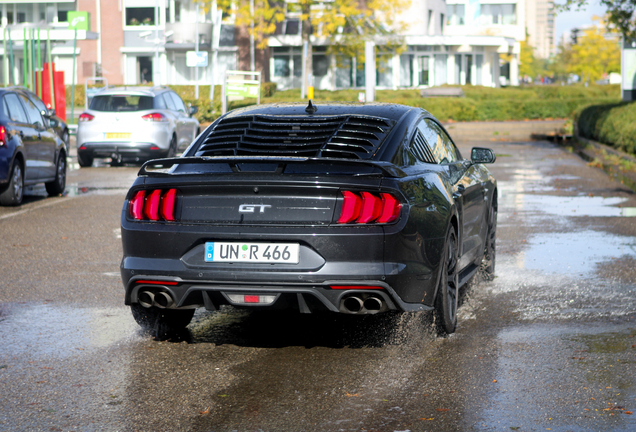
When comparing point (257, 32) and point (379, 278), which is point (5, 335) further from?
point (257, 32)

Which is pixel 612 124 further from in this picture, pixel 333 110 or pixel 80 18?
pixel 80 18

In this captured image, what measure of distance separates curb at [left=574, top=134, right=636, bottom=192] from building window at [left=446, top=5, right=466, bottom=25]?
208 ft

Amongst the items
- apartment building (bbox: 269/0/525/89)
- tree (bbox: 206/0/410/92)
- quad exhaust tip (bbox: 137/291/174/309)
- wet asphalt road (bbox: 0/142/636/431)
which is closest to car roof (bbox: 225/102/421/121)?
→ wet asphalt road (bbox: 0/142/636/431)

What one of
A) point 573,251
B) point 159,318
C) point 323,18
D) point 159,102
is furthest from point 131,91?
point 323,18

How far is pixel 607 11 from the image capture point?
23.8 m

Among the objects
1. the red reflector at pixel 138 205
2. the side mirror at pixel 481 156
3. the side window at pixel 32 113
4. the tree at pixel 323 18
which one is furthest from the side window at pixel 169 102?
the tree at pixel 323 18

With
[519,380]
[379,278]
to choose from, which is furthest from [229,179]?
[519,380]

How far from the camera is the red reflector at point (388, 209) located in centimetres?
507

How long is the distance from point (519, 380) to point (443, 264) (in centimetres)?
95

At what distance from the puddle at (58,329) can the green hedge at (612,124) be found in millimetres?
15959

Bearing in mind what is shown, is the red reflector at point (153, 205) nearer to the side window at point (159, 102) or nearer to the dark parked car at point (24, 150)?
the dark parked car at point (24, 150)

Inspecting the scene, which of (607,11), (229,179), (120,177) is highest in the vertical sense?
(607,11)

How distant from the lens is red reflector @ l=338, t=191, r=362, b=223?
5055 mm

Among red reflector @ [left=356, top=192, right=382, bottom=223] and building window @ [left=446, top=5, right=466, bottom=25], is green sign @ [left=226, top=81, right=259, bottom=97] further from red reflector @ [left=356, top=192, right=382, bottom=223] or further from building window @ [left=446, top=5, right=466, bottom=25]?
building window @ [left=446, top=5, right=466, bottom=25]
